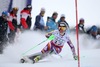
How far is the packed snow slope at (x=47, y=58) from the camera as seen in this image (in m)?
3.61

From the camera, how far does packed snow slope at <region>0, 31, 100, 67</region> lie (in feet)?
11.8

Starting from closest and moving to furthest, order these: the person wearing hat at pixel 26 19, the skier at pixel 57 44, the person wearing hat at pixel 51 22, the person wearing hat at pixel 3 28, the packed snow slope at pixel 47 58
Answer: the packed snow slope at pixel 47 58 < the skier at pixel 57 44 < the person wearing hat at pixel 3 28 < the person wearing hat at pixel 51 22 < the person wearing hat at pixel 26 19

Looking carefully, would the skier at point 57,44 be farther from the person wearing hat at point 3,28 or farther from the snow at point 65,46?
the person wearing hat at point 3,28

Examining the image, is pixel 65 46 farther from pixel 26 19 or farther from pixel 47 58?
pixel 26 19

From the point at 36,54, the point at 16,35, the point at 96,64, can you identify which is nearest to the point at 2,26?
the point at 16,35

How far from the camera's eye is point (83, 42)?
5195 millimetres

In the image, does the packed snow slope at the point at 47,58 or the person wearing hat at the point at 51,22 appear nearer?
the packed snow slope at the point at 47,58

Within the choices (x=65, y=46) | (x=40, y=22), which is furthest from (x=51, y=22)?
(x=65, y=46)

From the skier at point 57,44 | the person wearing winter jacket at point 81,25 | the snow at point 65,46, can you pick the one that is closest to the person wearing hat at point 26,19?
the snow at point 65,46

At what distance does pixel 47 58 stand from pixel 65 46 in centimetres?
40

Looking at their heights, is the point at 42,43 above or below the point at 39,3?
below

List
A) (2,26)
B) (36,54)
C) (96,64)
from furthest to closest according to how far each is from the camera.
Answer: (2,26) < (36,54) < (96,64)

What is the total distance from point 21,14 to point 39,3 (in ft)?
2.44

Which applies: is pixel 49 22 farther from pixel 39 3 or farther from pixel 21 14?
pixel 39 3
